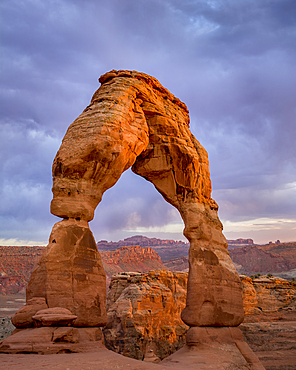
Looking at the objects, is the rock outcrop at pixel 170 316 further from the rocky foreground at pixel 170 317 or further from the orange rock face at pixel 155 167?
the orange rock face at pixel 155 167

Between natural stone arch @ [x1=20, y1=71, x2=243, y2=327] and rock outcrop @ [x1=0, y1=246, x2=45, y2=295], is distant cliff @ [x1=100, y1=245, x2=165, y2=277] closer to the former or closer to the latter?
rock outcrop @ [x1=0, y1=246, x2=45, y2=295]

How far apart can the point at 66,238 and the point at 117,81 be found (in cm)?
622

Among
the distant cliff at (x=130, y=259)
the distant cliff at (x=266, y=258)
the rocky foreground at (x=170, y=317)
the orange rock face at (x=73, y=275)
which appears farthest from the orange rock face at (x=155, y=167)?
the distant cliff at (x=266, y=258)

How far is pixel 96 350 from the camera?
7941 millimetres

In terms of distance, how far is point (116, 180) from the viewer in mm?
11008

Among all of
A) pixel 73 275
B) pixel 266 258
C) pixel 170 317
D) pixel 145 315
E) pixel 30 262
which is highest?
pixel 73 275

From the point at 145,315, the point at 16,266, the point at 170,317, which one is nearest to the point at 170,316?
the point at 170,317

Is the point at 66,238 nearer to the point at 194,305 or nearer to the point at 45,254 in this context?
the point at 45,254

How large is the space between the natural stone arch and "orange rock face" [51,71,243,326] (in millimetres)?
33

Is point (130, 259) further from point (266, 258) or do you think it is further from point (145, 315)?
point (145, 315)

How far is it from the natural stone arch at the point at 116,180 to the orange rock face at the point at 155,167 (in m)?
0.03

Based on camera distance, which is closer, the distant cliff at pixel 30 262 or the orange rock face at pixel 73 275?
the orange rock face at pixel 73 275

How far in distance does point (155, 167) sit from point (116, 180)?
354cm

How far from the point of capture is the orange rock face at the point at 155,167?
1001 centimetres
